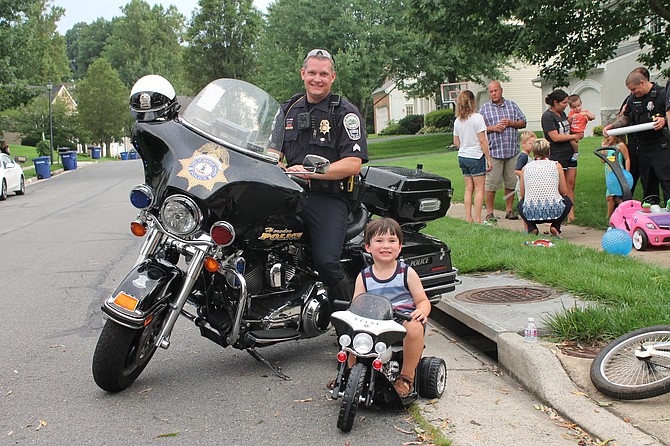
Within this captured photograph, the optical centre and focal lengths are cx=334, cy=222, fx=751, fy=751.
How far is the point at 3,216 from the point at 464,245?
12473 mm

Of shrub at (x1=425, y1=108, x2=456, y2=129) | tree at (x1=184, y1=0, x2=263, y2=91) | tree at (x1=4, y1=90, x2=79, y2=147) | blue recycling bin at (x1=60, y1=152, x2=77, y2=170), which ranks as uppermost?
tree at (x1=184, y1=0, x2=263, y2=91)

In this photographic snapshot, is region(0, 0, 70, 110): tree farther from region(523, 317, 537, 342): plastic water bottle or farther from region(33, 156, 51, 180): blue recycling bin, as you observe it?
region(523, 317, 537, 342): plastic water bottle

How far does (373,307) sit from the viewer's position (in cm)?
413

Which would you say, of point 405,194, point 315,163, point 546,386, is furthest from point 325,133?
point 546,386

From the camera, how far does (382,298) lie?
419 cm

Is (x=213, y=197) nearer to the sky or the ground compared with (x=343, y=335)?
nearer to the sky

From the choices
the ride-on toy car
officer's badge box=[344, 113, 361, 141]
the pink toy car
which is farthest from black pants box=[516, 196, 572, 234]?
officer's badge box=[344, 113, 361, 141]

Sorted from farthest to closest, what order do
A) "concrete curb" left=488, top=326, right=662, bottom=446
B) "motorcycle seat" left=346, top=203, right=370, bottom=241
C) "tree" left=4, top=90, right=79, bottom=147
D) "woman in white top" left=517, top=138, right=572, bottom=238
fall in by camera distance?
"tree" left=4, top=90, right=79, bottom=147, "woman in white top" left=517, top=138, right=572, bottom=238, "motorcycle seat" left=346, top=203, right=370, bottom=241, "concrete curb" left=488, top=326, right=662, bottom=446

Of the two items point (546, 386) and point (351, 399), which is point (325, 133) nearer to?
point (351, 399)

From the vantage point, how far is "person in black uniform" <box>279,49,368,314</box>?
16.6ft

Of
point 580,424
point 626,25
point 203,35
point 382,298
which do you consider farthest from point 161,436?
point 203,35

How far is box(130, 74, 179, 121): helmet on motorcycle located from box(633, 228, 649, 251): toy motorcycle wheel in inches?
233

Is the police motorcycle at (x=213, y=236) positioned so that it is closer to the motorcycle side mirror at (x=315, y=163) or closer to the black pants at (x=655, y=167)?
the motorcycle side mirror at (x=315, y=163)

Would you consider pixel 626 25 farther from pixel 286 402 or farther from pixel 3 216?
pixel 3 216
